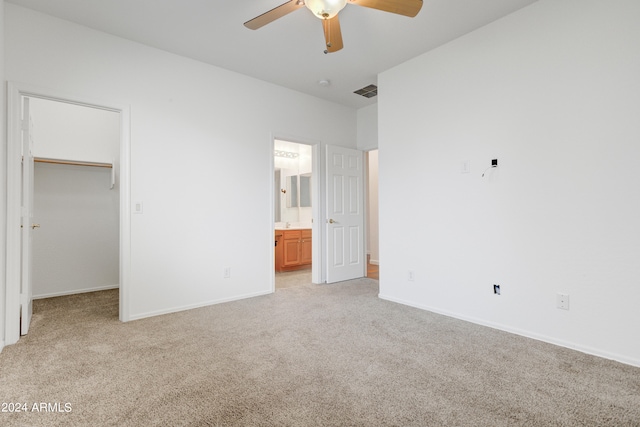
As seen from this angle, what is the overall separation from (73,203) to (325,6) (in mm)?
4138

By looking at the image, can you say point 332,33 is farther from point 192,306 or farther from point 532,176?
point 192,306

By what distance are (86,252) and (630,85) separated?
232 inches

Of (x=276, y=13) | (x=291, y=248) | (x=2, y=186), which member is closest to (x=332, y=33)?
(x=276, y=13)

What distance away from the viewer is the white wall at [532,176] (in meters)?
2.24

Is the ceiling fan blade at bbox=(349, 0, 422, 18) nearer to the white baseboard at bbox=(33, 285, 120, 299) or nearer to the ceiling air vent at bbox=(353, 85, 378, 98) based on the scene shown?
the ceiling air vent at bbox=(353, 85, 378, 98)

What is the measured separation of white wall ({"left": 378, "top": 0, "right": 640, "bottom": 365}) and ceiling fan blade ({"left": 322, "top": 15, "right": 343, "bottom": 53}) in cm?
143

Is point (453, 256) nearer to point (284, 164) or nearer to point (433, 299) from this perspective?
point (433, 299)

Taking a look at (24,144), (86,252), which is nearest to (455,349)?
(24,144)

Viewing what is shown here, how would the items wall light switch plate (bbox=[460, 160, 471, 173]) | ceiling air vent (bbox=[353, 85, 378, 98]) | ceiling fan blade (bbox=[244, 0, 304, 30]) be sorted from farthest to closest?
ceiling air vent (bbox=[353, 85, 378, 98]) → wall light switch plate (bbox=[460, 160, 471, 173]) → ceiling fan blade (bbox=[244, 0, 304, 30])

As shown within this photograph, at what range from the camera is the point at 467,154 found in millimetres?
3086

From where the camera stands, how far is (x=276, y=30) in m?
3.01

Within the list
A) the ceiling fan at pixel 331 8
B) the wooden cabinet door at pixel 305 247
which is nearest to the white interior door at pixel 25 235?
the ceiling fan at pixel 331 8

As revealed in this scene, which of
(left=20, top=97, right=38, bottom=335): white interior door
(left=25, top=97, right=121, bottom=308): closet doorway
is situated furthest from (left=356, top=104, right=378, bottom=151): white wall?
(left=20, top=97, right=38, bottom=335): white interior door

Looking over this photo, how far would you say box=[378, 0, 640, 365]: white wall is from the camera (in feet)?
7.34
